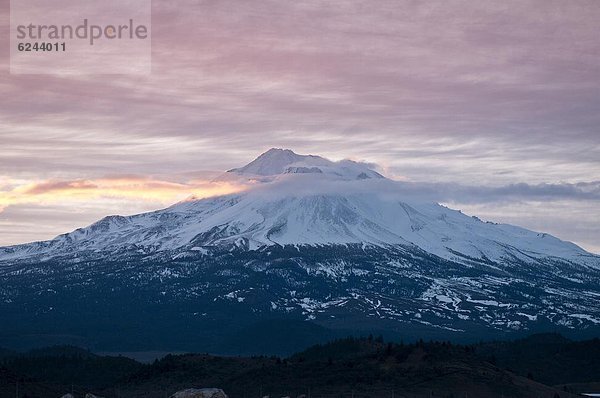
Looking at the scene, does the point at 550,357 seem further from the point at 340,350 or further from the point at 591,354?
the point at 340,350

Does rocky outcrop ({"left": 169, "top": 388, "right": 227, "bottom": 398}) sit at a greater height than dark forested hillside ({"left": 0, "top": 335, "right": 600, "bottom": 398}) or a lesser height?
greater

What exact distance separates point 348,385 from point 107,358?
4195cm

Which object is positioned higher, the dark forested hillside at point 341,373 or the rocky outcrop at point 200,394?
the rocky outcrop at point 200,394

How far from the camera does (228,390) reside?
111 meters

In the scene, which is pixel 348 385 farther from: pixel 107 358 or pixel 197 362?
pixel 107 358

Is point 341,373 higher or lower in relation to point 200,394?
lower

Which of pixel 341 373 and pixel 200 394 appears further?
pixel 341 373

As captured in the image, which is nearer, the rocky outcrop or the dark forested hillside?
the rocky outcrop

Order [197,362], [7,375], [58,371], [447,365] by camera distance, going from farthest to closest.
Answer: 1. [58,371]
2. [197,362]
3. [447,365]
4. [7,375]

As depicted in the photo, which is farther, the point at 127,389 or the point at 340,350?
the point at 340,350

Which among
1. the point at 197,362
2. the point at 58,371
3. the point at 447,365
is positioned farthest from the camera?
the point at 58,371

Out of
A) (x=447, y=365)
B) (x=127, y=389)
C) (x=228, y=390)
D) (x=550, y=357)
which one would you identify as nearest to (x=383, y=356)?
(x=447, y=365)

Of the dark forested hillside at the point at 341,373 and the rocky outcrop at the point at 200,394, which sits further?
the dark forested hillside at the point at 341,373

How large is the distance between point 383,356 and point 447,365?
756cm
